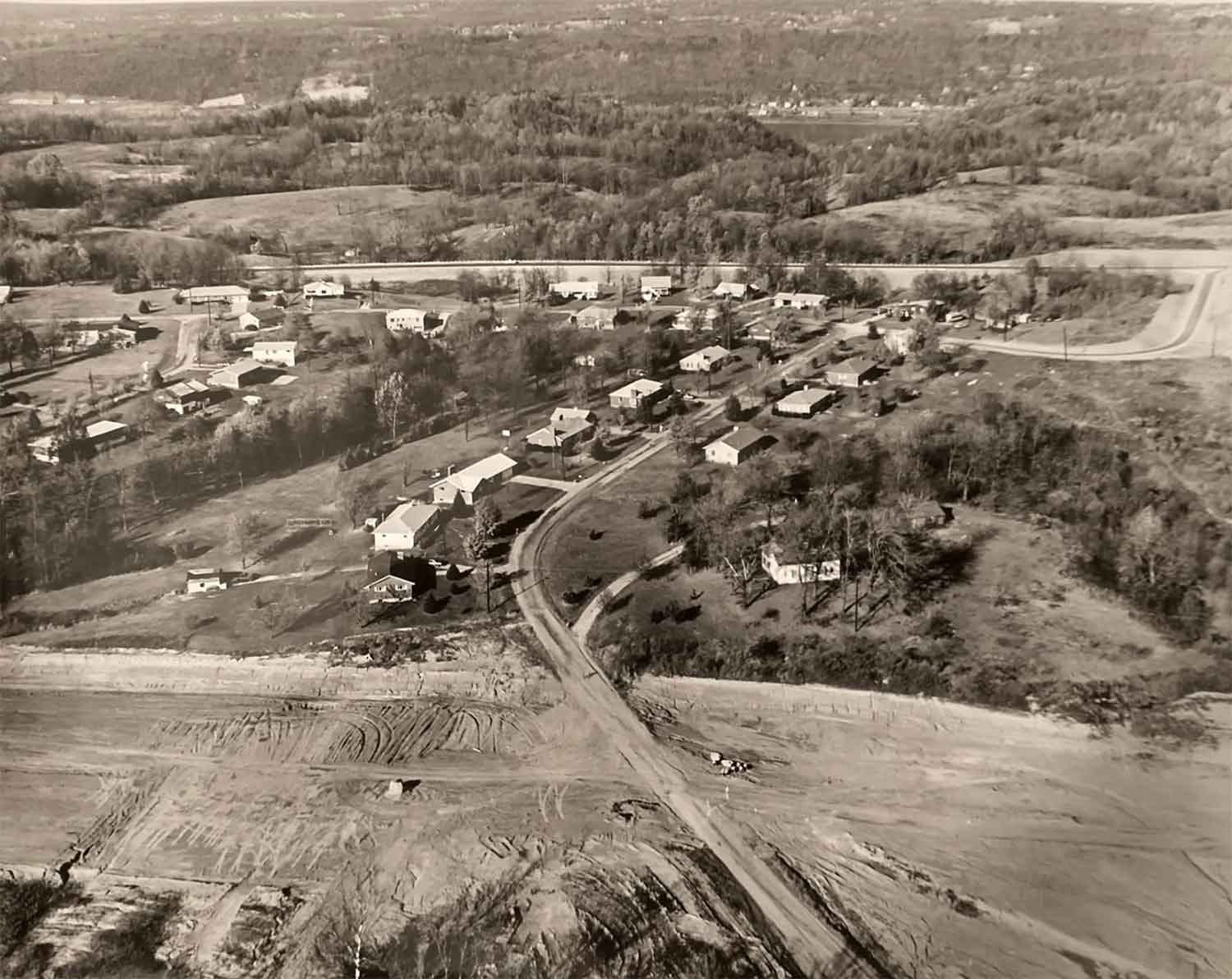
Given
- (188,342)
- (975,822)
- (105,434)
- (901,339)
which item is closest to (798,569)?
(975,822)

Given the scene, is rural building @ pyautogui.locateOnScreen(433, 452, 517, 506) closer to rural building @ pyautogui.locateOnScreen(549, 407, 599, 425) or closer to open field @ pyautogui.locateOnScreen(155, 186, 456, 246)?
rural building @ pyautogui.locateOnScreen(549, 407, 599, 425)

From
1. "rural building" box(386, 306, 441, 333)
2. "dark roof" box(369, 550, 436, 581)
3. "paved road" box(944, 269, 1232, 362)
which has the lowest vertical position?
"dark roof" box(369, 550, 436, 581)

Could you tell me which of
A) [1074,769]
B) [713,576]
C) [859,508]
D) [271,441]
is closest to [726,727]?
[713,576]

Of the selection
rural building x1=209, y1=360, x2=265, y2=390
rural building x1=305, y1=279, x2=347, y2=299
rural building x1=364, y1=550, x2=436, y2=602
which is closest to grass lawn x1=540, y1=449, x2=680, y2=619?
rural building x1=364, y1=550, x2=436, y2=602

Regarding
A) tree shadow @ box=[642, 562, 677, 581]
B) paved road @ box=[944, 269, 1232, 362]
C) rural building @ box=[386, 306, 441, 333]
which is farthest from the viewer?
rural building @ box=[386, 306, 441, 333]

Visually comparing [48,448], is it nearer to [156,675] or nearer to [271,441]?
[271,441]

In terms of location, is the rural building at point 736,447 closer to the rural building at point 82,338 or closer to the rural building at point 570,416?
the rural building at point 570,416
